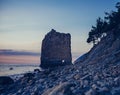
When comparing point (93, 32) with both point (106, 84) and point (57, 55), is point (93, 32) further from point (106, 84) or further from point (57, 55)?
point (106, 84)

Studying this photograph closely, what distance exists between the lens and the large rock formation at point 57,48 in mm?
66750

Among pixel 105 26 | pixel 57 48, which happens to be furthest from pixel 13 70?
pixel 105 26

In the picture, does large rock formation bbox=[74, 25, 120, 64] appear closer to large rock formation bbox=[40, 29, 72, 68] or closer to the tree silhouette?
the tree silhouette

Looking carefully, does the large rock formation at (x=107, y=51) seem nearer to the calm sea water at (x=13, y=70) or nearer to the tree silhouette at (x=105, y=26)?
the tree silhouette at (x=105, y=26)

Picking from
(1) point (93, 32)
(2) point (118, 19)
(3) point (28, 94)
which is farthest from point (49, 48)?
(3) point (28, 94)

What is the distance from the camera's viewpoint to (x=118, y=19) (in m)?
45.5

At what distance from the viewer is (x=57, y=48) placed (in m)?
67.0

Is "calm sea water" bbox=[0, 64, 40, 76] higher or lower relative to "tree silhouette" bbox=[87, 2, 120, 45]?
lower

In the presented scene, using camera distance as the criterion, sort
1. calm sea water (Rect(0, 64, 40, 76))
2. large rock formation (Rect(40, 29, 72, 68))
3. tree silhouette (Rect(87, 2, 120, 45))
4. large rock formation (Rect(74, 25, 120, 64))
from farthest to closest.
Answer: large rock formation (Rect(40, 29, 72, 68))
calm sea water (Rect(0, 64, 40, 76))
tree silhouette (Rect(87, 2, 120, 45))
large rock formation (Rect(74, 25, 120, 64))

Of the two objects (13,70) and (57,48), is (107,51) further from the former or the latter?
(13,70)

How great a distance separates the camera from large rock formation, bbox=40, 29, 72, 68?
Answer: 66.8 m

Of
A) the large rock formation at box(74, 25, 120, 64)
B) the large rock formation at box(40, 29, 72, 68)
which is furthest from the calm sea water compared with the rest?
the large rock formation at box(74, 25, 120, 64)

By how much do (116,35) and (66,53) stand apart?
28475 millimetres

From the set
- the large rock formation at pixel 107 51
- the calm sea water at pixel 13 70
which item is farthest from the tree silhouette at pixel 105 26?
the calm sea water at pixel 13 70
